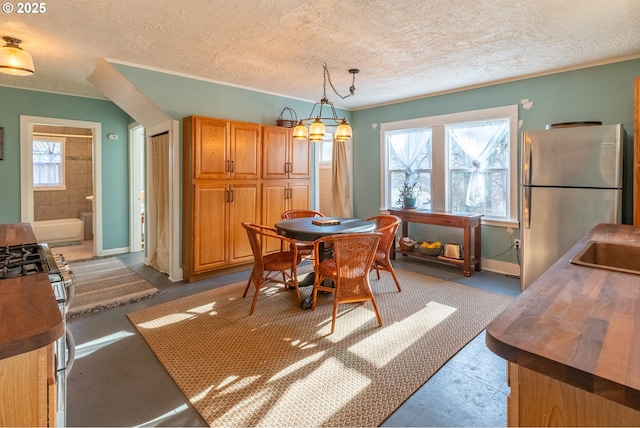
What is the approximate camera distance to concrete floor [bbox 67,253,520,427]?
5.75 feet

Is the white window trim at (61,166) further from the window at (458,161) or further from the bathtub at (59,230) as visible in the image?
the window at (458,161)

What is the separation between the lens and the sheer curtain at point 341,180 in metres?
5.73

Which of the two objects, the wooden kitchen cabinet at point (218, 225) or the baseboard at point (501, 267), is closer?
the wooden kitchen cabinet at point (218, 225)

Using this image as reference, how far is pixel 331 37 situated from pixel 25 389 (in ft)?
9.44

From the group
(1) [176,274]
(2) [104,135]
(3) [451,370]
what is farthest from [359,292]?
(2) [104,135]

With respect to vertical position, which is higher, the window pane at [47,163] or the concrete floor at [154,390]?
the window pane at [47,163]

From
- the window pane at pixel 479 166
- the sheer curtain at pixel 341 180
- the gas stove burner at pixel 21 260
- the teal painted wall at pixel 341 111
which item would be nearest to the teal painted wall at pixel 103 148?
the teal painted wall at pixel 341 111

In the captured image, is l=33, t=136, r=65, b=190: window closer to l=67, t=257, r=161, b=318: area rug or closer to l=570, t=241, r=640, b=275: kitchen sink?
l=67, t=257, r=161, b=318: area rug

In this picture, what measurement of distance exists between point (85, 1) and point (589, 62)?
14.8ft

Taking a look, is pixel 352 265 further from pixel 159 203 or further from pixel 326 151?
pixel 326 151

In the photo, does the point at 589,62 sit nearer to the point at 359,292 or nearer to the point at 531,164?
the point at 531,164

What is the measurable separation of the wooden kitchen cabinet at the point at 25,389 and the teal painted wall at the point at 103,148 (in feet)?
15.8

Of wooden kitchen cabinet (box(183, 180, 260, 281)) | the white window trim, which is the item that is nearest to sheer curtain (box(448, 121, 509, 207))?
wooden kitchen cabinet (box(183, 180, 260, 281))

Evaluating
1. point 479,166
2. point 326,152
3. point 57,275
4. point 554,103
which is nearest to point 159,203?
point 326,152
